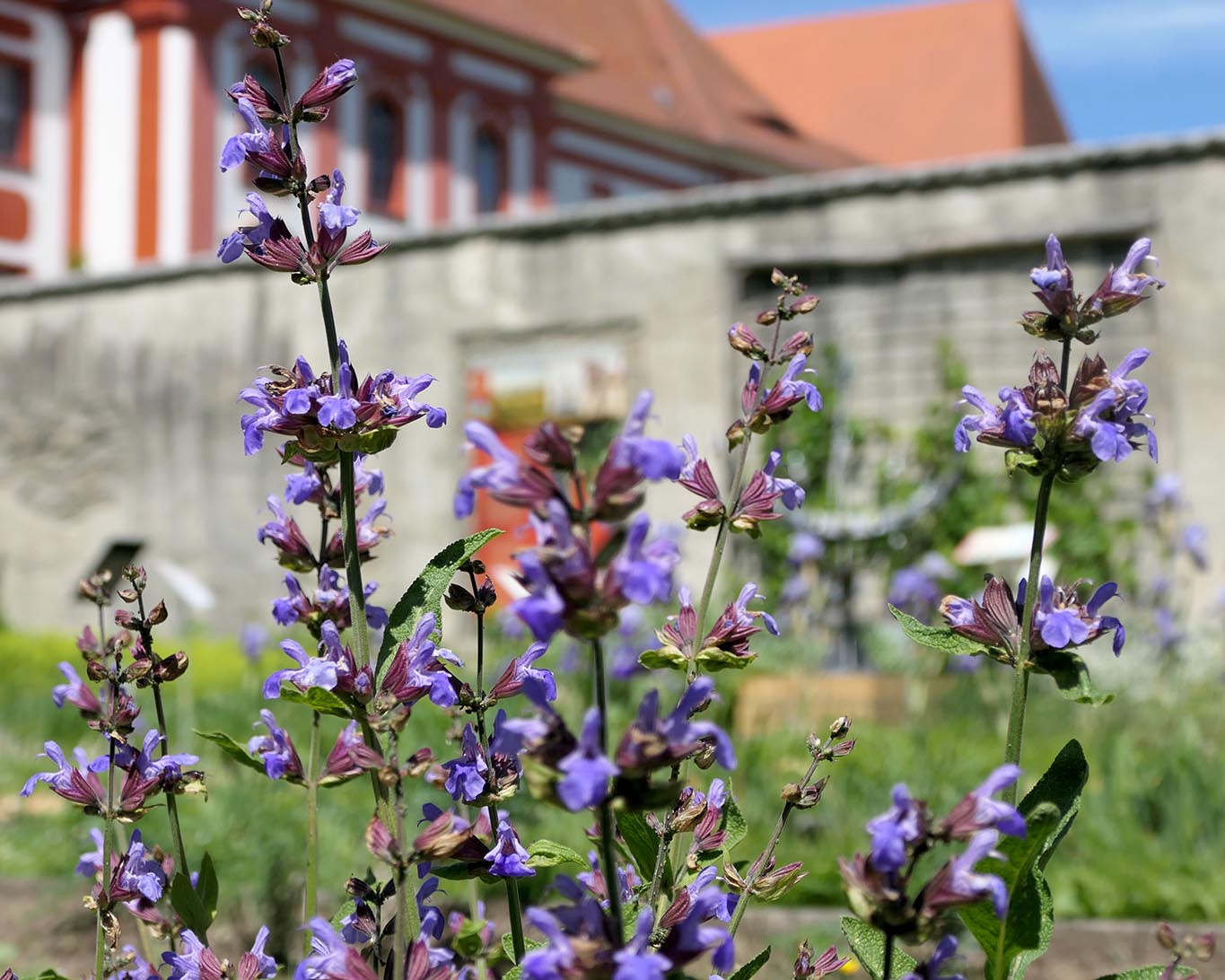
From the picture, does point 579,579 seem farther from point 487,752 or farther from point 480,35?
point 480,35

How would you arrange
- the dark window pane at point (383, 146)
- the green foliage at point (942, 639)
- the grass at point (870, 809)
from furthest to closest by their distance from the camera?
the dark window pane at point (383, 146), the grass at point (870, 809), the green foliage at point (942, 639)

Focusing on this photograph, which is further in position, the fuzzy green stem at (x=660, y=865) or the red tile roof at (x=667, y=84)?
the red tile roof at (x=667, y=84)

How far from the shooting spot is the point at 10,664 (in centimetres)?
882

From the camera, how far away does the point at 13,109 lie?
1895 centimetres

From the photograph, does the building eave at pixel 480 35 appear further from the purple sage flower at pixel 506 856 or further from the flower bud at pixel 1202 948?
the flower bud at pixel 1202 948

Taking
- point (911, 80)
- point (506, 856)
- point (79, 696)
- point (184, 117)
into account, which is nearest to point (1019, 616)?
point (506, 856)

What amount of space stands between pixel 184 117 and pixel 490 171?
19.8 ft

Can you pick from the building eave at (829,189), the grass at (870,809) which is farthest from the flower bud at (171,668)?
the building eave at (829,189)

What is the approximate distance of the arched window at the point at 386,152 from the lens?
21.2 m

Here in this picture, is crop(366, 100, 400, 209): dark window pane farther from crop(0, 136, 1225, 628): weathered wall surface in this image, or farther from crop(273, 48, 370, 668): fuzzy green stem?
crop(273, 48, 370, 668): fuzzy green stem

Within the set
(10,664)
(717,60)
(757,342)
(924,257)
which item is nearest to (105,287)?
(10,664)

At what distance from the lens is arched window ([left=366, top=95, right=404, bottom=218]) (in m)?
21.2

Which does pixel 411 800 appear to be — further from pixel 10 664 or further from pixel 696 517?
pixel 10 664

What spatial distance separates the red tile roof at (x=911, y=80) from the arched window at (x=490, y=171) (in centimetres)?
1384
